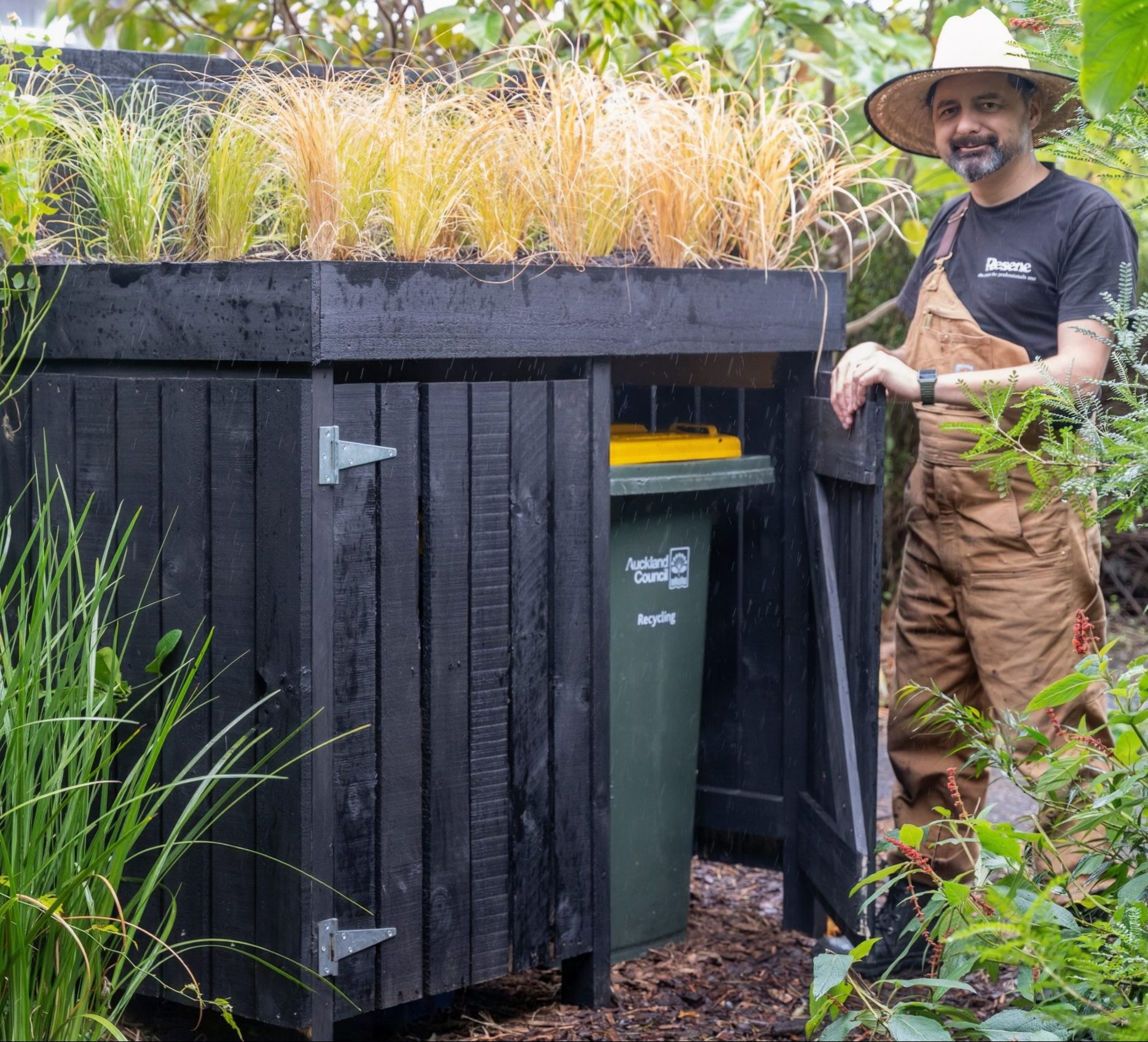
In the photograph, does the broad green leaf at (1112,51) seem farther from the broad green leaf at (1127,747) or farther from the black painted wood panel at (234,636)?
the black painted wood panel at (234,636)

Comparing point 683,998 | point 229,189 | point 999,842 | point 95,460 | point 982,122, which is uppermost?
point 982,122

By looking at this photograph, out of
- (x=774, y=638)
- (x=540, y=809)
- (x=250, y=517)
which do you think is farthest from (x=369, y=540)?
(x=774, y=638)

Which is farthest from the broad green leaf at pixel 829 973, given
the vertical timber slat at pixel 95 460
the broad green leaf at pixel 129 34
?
the broad green leaf at pixel 129 34

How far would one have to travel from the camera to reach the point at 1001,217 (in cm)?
364

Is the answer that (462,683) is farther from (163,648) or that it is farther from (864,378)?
(864,378)

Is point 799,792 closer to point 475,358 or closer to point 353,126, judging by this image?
point 475,358

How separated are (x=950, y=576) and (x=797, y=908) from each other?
104 centimetres

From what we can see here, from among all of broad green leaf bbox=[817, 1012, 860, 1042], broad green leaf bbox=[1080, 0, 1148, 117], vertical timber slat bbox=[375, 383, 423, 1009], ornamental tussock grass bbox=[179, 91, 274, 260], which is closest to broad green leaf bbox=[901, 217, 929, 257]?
ornamental tussock grass bbox=[179, 91, 274, 260]

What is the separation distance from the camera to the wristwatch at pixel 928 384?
336cm

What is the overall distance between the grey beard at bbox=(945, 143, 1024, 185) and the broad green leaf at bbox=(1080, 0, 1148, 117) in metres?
2.53

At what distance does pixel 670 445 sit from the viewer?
3.51m

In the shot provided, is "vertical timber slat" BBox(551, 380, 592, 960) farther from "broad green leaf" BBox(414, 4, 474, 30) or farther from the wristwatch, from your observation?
"broad green leaf" BBox(414, 4, 474, 30)

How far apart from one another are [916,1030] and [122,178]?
2.43 metres

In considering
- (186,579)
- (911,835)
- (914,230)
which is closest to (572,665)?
(186,579)
